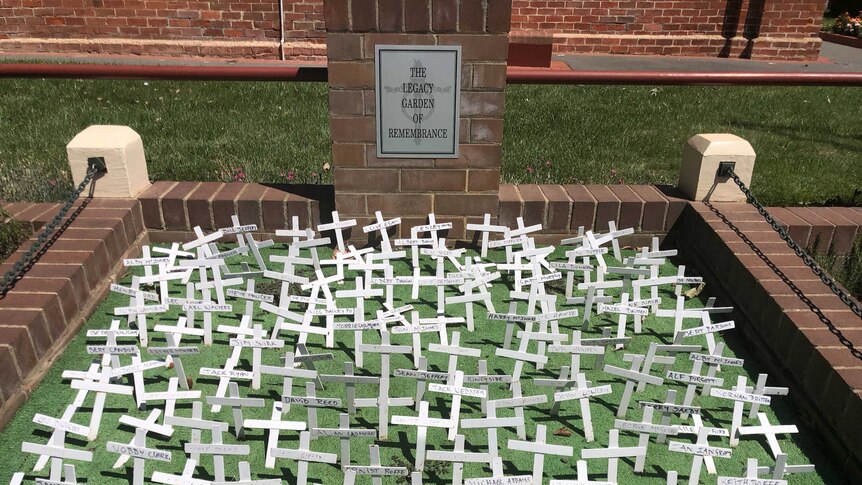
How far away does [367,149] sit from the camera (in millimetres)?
3807

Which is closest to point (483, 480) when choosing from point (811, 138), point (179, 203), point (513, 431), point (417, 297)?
point (513, 431)

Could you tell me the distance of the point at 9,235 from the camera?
3619 millimetres

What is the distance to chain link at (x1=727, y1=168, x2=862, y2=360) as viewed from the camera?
9.13 feet

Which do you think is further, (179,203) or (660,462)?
(179,203)

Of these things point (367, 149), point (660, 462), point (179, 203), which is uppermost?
point (367, 149)

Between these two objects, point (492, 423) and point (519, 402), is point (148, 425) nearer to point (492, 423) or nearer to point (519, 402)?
point (492, 423)

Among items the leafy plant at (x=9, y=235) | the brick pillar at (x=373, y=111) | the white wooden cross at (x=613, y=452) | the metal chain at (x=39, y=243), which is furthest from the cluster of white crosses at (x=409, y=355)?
the leafy plant at (x=9, y=235)

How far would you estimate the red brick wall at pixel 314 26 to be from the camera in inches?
443

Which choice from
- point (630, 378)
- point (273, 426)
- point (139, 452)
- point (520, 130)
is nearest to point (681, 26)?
point (520, 130)

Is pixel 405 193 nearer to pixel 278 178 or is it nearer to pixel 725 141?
pixel 278 178

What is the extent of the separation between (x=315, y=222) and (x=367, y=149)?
0.57m

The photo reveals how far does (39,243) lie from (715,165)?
3.62 metres

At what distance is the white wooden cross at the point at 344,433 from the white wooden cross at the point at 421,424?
112 mm

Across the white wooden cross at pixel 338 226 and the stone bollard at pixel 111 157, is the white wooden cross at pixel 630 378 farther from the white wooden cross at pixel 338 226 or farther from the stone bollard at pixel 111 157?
the stone bollard at pixel 111 157
